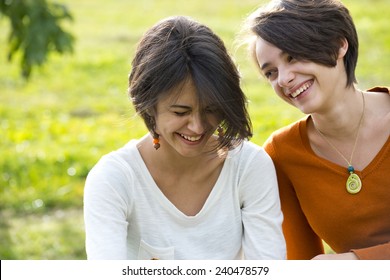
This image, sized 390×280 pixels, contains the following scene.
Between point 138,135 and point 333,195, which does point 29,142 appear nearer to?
point 138,135

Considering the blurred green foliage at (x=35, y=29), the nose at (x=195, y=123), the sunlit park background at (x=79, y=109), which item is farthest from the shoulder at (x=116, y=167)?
the blurred green foliage at (x=35, y=29)

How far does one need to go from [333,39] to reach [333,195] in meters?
0.62

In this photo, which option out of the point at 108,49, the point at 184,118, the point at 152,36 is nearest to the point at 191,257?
the point at 184,118

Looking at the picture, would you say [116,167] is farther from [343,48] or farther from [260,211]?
[343,48]

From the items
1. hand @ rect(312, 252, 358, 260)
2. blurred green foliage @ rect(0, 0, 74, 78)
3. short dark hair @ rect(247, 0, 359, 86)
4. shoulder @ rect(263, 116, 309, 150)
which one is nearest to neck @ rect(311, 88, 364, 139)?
shoulder @ rect(263, 116, 309, 150)

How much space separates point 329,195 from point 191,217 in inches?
Answer: 23.5

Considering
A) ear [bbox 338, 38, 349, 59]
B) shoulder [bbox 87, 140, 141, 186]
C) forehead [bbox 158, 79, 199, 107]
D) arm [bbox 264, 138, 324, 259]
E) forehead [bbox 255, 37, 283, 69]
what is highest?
ear [bbox 338, 38, 349, 59]

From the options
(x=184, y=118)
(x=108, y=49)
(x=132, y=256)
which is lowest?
(x=108, y=49)

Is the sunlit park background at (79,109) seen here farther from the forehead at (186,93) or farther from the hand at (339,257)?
the hand at (339,257)

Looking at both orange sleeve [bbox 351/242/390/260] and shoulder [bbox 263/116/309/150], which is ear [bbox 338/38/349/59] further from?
orange sleeve [bbox 351/242/390/260]

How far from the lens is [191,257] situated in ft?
9.62

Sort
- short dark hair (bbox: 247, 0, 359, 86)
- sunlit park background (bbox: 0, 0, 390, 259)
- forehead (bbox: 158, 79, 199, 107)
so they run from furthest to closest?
sunlit park background (bbox: 0, 0, 390, 259)
short dark hair (bbox: 247, 0, 359, 86)
forehead (bbox: 158, 79, 199, 107)

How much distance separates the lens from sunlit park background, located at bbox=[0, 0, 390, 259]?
5.52m

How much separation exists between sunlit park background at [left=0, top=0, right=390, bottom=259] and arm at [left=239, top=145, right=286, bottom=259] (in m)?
0.45
